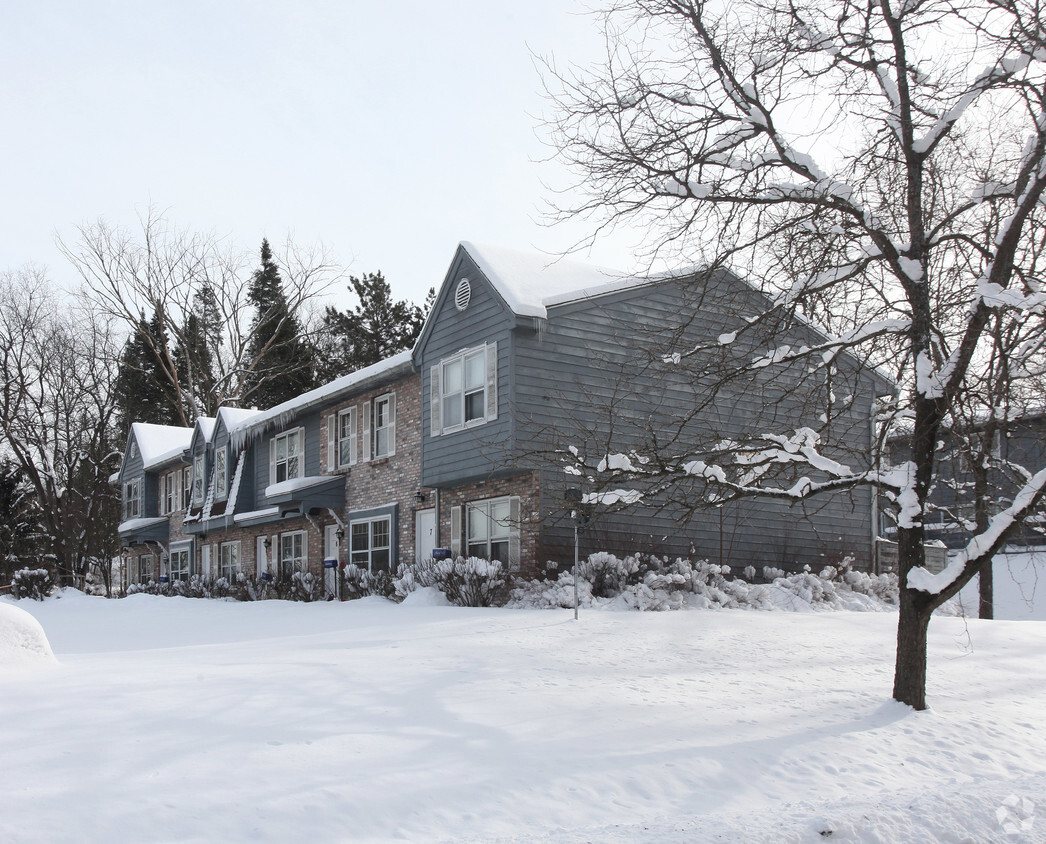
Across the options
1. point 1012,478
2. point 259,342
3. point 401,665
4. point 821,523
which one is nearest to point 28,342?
point 259,342

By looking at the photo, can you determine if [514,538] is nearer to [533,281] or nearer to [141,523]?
[533,281]

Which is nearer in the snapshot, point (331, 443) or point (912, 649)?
point (912, 649)

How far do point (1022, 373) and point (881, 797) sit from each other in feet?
12.8

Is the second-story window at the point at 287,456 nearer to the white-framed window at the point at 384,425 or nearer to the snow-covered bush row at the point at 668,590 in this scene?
the white-framed window at the point at 384,425

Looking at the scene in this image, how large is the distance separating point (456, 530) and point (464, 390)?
112 inches

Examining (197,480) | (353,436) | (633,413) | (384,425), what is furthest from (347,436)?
(197,480)

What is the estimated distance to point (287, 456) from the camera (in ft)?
87.7

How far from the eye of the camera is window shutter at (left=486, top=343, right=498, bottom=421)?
57.0ft

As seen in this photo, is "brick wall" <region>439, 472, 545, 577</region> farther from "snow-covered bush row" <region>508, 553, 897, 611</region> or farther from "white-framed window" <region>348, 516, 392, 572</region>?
"white-framed window" <region>348, 516, 392, 572</region>

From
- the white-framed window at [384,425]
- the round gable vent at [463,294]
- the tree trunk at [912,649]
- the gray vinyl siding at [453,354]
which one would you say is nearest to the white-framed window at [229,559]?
the white-framed window at [384,425]

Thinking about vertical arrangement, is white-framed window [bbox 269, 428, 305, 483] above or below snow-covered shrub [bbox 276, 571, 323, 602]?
above

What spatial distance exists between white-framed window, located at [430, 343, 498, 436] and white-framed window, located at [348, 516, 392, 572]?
11.5ft

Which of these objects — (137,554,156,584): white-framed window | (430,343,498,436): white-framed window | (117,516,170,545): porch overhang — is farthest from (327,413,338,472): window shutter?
(137,554,156,584): white-framed window

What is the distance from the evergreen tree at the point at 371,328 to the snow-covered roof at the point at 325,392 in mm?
18156
